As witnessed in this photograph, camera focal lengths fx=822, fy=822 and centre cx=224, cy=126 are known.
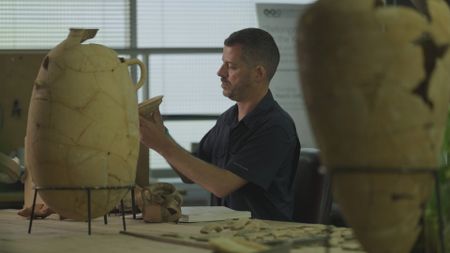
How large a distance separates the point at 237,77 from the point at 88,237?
158 cm

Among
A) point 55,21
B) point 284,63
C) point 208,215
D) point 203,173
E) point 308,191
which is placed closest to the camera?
point 208,215

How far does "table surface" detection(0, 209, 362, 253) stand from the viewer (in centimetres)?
130

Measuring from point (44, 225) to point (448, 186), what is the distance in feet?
3.32

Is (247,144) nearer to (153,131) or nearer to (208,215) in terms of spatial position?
(153,131)

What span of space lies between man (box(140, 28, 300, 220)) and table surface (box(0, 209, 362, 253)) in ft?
2.07

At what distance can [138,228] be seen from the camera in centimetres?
166

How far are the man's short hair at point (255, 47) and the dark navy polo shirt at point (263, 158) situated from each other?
131 mm

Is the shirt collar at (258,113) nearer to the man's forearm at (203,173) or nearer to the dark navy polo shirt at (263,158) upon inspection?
the dark navy polo shirt at (263,158)

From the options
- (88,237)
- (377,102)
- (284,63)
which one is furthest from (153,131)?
(284,63)

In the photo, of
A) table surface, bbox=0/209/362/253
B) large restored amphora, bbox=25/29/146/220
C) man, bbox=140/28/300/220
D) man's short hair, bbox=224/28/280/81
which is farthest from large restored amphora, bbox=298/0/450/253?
man's short hair, bbox=224/28/280/81

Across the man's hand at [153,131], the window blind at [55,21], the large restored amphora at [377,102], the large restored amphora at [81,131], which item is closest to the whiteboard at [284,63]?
the window blind at [55,21]

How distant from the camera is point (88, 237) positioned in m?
1.48

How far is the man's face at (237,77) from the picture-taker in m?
2.98

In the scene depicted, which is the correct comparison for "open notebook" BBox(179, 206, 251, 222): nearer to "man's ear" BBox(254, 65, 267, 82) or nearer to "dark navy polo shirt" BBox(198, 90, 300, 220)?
"dark navy polo shirt" BBox(198, 90, 300, 220)
